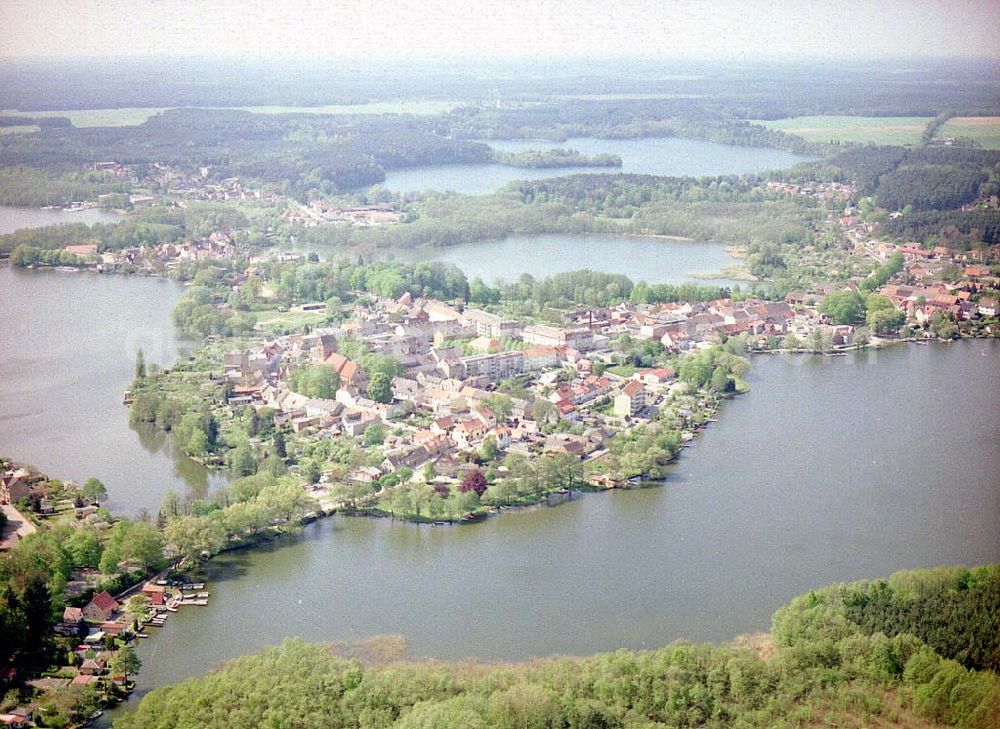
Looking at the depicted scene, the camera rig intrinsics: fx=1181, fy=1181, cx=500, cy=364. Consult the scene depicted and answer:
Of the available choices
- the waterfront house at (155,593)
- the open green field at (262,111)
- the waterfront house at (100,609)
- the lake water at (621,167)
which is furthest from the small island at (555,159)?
the waterfront house at (100,609)

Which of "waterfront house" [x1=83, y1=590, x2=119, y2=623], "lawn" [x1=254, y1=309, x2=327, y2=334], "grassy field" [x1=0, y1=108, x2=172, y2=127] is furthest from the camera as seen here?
"grassy field" [x1=0, y1=108, x2=172, y2=127]

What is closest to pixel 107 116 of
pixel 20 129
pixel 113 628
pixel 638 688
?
pixel 20 129

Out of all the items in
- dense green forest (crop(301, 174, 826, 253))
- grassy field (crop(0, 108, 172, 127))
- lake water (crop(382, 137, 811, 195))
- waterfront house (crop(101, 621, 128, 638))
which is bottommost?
waterfront house (crop(101, 621, 128, 638))

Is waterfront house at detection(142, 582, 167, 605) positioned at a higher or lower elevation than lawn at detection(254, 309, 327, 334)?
lower

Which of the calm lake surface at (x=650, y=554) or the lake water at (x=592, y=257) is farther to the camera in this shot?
the lake water at (x=592, y=257)

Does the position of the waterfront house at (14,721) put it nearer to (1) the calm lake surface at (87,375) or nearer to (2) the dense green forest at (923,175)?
(1) the calm lake surface at (87,375)

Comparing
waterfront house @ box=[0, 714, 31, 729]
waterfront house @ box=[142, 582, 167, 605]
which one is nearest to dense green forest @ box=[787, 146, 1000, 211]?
waterfront house @ box=[142, 582, 167, 605]

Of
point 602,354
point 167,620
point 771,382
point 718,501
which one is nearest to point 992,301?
point 771,382

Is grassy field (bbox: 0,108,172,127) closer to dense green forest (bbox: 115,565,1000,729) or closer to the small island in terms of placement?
the small island
